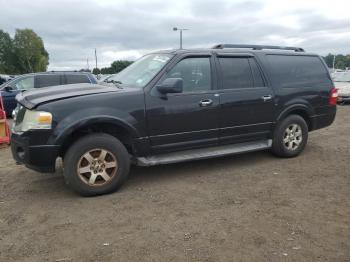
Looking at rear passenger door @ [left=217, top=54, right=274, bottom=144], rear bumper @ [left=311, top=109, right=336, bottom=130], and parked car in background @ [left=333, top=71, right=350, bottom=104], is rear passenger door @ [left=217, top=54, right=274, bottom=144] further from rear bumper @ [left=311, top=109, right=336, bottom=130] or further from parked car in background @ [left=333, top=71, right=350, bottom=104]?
parked car in background @ [left=333, top=71, right=350, bottom=104]

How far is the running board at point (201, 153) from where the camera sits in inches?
187

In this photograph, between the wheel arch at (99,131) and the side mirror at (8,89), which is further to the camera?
the side mirror at (8,89)

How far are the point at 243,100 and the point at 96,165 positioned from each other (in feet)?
7.76

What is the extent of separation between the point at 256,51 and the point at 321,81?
1409 millimetres

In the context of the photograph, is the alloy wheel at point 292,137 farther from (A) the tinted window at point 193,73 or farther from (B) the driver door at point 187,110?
(A) the tinted window at point 193,73

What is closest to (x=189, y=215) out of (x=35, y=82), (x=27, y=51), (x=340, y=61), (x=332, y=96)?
(x=332, y=96)

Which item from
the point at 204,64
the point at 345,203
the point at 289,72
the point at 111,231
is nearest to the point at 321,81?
the point at 289,72

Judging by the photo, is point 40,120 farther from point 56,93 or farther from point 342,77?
point 342,77

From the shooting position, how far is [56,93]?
4.51m

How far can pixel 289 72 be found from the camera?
19.8 ft

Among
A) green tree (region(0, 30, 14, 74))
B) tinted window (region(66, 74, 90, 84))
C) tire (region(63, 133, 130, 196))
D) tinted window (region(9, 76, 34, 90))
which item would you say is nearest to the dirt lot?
tire (region(63, 133, 130, 196))

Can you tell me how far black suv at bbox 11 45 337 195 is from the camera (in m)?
4.24

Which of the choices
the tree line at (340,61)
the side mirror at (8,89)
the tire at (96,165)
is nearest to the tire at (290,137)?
the tire at (96,165)

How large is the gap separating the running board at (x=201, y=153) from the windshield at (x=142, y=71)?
0.99 m
